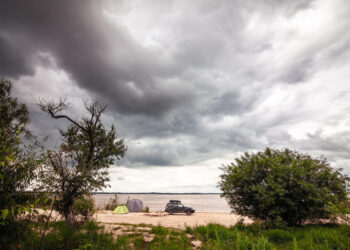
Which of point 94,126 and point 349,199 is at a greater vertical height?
point 94,126

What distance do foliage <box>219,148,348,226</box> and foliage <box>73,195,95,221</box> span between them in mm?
6602

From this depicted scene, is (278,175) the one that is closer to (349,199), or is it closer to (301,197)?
(301,197)

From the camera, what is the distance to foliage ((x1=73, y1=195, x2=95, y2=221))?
838cm

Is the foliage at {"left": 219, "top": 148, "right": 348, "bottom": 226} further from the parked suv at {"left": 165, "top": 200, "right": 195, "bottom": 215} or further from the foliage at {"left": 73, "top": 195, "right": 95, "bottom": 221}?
the parked suv at {"left": 165, "top": 200, "right": 195, "bottom": 215}

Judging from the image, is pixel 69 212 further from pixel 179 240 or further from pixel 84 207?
pixel 179 240

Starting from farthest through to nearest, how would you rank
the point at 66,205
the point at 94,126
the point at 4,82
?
the point at 4,82
the point at 94,126
the point at 66,205

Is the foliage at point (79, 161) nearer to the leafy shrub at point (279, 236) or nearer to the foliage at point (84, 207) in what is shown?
the foliage at point (84, 207)

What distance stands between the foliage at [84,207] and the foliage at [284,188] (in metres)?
6.60

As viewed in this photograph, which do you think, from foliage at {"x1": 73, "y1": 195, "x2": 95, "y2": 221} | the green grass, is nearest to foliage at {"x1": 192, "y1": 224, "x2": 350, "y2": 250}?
the green grass

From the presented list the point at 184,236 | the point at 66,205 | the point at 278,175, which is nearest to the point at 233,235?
the point at 184,236

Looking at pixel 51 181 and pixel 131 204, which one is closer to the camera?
pixel 51 181

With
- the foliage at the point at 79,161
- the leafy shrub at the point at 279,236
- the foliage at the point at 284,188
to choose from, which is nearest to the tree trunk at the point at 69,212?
the foliage at the point at 79,161

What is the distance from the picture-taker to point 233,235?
668cm

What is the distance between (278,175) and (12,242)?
9650 millimetres
